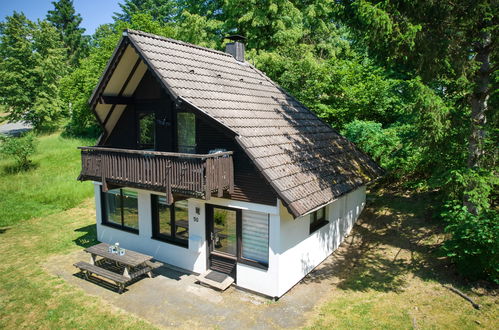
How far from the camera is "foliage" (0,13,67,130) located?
38.1 meters

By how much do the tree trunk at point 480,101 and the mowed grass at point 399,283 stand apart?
234 centimetres

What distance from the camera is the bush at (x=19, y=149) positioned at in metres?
26.5

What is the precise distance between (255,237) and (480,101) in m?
A: 7.74

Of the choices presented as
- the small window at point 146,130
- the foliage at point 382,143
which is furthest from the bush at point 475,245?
the small window at point 146,130

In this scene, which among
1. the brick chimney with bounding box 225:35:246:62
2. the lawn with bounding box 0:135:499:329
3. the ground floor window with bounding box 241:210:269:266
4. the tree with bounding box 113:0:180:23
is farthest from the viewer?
the tree with bounding box 113:0:180:23

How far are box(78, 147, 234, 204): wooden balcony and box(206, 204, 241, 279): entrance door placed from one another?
1.21m

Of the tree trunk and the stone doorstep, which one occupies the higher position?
the tree trunk

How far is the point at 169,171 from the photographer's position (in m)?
9.42

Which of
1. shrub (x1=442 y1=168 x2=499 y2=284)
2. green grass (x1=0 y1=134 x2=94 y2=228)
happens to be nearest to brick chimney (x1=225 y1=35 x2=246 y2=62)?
shrub (x1=442 y1=168 x2=499 y2=284)

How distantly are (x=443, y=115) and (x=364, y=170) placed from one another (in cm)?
446

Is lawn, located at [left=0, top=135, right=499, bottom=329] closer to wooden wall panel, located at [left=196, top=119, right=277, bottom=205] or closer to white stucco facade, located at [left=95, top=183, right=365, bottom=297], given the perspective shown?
white stucco facade, located at [left=95, top=183, right=365, bottom=297]

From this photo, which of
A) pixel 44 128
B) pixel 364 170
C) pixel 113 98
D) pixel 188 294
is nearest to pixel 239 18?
pixel 113 98

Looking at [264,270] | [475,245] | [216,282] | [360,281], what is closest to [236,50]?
[264,270]

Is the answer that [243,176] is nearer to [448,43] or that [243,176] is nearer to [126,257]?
[126,257]
